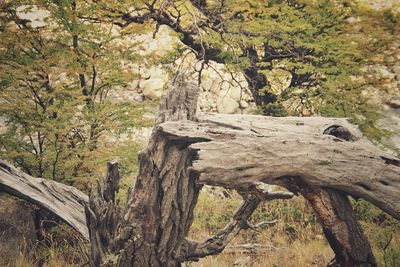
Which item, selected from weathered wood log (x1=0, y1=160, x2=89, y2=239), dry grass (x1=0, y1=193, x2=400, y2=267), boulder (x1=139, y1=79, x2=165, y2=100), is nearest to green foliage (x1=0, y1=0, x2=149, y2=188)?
dry grass (x1=0, y1=193, x2=400, y2=267)

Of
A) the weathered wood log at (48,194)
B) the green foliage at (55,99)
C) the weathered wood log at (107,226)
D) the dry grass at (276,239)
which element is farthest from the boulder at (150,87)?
the weathered wood log at (107,226)

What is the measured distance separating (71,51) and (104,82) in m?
0.88

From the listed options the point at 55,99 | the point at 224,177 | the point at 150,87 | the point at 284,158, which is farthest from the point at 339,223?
the point at 150,87

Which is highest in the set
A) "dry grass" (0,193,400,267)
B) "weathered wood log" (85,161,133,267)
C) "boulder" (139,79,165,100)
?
"boulder" (139,79,165,100)

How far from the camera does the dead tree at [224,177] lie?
138 inches

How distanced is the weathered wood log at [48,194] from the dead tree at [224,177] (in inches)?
20.3

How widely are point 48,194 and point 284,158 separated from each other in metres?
2.62

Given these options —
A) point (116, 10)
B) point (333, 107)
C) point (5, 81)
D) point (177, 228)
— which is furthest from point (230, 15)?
point (177, 228)

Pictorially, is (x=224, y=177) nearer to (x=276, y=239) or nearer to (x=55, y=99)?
(x=276, y=239)

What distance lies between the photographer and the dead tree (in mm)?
3498

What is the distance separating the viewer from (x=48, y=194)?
4277 mm

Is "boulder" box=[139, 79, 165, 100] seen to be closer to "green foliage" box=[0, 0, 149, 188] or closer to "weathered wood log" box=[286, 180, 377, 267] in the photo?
"green foliage" box=[0, 0, 149, 188]

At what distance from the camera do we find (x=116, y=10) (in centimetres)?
848

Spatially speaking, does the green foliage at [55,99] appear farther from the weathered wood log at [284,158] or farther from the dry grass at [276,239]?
the weathered wood log at [284,158]
